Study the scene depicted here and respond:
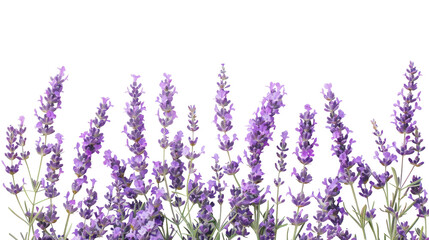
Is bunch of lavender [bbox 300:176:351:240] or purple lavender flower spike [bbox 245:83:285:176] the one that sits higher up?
purple lavender flower spike [bbox 245:83:285:176]

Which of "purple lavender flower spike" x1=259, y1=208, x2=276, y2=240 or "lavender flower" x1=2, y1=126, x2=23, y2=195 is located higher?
"lavender flower" x1=2, y1=126, x2=23, y2=195

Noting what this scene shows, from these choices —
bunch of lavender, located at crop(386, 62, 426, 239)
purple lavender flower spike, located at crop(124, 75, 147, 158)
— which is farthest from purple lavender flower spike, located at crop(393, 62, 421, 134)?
purple lavender flower spike, located at crop(124, 75, 147, 158)

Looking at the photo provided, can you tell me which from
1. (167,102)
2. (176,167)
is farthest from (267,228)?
(167,102)

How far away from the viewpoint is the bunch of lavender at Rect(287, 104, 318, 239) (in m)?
4.10

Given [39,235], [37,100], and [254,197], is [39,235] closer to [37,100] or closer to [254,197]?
[37,100]

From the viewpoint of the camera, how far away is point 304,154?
4.10 metres

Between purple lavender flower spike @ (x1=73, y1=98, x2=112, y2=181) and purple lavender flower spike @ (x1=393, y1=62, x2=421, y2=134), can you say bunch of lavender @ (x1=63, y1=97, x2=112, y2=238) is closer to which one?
purple lavender flower spike @ (x1=73, y1=98, x2=112, y2=181)

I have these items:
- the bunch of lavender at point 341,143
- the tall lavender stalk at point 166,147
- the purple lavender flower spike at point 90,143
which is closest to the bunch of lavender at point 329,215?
the bunch of lavender at point 341,143

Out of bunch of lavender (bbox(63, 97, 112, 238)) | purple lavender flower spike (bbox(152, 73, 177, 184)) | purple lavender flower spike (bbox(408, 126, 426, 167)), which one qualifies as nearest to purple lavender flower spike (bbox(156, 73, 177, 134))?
purple lavender flower spike (bbox(152, 73, 177, 184))

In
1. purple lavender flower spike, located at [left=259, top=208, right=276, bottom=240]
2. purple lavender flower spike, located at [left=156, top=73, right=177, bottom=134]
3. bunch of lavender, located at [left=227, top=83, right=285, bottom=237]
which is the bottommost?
purple lavender flower spike, located at [left=259, top=208, right=276, bottom=240]

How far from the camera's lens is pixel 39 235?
432 centimetres

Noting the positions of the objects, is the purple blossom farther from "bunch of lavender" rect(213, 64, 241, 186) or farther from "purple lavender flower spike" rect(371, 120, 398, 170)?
"purple lavender flower spike" rect(371, 120, 398, 170)

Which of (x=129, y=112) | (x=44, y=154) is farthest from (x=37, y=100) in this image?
(x=129, y=112)

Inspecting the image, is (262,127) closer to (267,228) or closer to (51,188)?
(267,228)
